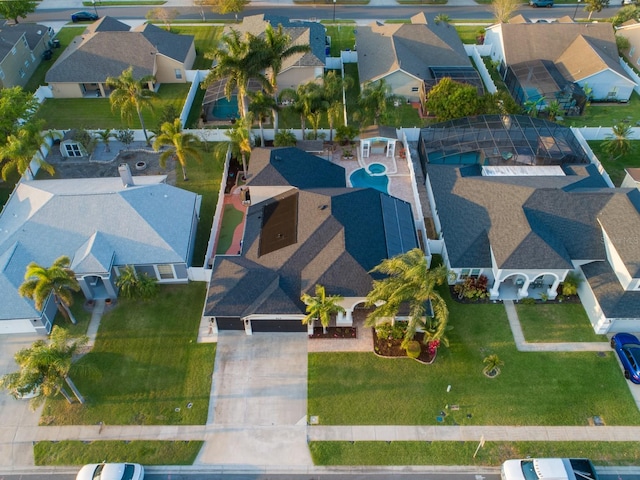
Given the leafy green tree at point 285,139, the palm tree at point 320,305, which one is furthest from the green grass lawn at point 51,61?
the palm tree at point 320,305

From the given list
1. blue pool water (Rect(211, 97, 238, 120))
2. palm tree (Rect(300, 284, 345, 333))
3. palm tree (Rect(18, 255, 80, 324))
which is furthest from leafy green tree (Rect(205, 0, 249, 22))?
palm tree (Rect(300, 284, 345, 333))

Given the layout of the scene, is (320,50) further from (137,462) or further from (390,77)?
(137,462)

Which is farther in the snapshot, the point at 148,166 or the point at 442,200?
the point at 148,166

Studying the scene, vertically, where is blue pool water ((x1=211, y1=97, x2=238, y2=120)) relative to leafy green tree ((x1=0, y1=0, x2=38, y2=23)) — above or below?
below

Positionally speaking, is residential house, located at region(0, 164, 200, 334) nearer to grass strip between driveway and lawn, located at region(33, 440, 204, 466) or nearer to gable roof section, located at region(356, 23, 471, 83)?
grass strip between driveway and lawn, located at region(33, 440, 204, 466)

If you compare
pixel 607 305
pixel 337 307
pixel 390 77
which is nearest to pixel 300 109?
pixel 390 77

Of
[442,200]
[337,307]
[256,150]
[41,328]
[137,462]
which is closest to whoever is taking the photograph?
[137,462]
